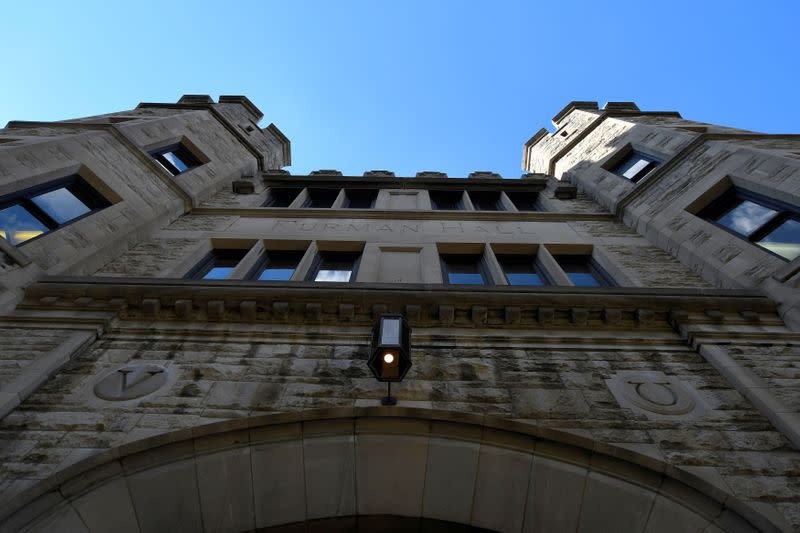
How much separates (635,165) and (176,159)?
1312 cm

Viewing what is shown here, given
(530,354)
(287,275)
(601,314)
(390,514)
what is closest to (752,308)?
(601,314)

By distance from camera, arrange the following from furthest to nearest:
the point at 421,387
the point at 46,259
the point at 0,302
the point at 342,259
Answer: the point at 342,259
the point at 46,259
the point at 0,302
the point at 421,387

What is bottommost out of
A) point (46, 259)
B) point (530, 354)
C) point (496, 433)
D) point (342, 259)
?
point (496, 433)

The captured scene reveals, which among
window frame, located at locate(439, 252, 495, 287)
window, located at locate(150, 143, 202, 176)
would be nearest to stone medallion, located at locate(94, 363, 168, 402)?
window frame, located at locate(439, 252, 495, 287)

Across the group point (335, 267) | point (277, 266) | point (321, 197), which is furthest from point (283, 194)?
point (335, 267)

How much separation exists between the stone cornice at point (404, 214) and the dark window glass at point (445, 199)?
2804mm

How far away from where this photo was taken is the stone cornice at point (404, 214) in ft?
37.1

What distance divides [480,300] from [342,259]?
13.5 feet

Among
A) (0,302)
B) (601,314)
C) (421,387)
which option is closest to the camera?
(421,387)

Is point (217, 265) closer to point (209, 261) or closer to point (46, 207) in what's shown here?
point (209, 261)

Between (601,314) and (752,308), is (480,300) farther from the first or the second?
(752,308)

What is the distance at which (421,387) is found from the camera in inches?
202

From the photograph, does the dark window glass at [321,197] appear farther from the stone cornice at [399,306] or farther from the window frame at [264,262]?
the stone cornice at [399,306]

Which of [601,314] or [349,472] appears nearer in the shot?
[349,472]
